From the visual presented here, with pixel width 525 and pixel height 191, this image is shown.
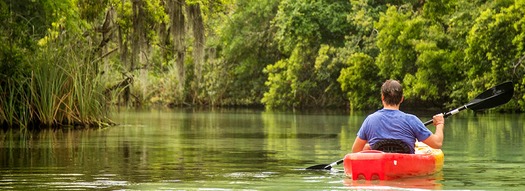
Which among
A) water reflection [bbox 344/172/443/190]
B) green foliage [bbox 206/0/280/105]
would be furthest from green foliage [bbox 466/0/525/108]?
water reflection [bbox 344/172/443/190]

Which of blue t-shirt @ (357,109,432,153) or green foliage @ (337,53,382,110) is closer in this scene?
blue t-shirt @ (357,109,432,153)

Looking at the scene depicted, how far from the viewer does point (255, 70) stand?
71062 millimetres

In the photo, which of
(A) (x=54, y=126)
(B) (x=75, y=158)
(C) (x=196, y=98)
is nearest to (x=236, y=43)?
(C) (x=196, y=98)

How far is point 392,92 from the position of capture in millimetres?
13031

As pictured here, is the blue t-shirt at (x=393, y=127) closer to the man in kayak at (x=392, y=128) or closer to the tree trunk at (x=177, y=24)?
the man in kayak at (x=392, y=128)

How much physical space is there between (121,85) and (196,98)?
4113 cm

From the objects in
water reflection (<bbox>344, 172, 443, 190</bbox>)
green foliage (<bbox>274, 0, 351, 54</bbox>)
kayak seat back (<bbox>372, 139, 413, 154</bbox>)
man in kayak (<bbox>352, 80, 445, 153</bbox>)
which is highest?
green foliage (<bbox>274, 0, 351, 54</bbox>)

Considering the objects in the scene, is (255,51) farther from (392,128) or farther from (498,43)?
(392,128)

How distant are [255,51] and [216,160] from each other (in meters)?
50.6

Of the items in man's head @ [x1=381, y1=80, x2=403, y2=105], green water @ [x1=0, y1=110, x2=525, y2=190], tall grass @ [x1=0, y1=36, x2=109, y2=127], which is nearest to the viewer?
man's head @ [x1=381, y1=80, x2=403, y2=105]

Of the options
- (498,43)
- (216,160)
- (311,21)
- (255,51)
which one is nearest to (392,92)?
(216,160)

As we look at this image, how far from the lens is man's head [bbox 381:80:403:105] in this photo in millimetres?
12953

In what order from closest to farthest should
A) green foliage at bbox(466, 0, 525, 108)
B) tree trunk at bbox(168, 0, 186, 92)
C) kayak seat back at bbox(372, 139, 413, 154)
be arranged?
kayak seat back at bbox(372, 139, 413, 154), tree trunk at bbox(168, 0, 186, 92), green foliage at bbox(466, 0, 525, 108)

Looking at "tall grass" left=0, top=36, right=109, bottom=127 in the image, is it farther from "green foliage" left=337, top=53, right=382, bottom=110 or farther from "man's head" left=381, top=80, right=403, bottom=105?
"green foliage" left=337, top=53, right=382, bottom=110
